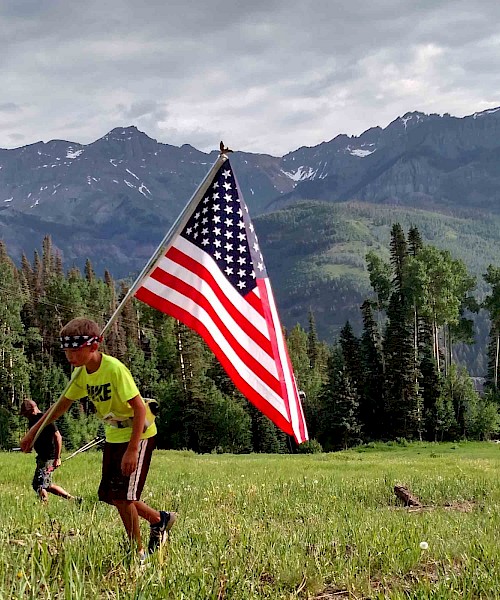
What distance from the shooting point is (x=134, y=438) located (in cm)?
543

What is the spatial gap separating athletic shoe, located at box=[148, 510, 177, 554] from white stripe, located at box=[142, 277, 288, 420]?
4.74ft

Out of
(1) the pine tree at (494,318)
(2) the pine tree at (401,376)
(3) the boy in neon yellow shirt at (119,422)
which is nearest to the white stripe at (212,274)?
(3) the boy in neon yellow shirt at (119,422)

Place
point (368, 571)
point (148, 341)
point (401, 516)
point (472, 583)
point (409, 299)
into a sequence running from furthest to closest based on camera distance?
point (148, 341)
point (409, 299)
point (401, 516)
point (368, 571)
point (472, 583)

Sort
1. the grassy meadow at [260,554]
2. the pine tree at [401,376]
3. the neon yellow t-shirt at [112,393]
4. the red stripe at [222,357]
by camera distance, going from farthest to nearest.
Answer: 1. the pine tree at [401,376]
2. the red stripe at [222,357]
3. the neon yellow t-shirt at [112,393]
4. the grassy meadow at [260,554]

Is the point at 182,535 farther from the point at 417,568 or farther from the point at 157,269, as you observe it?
the point at 157,269

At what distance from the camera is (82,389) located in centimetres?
590

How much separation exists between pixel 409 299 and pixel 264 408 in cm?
7453

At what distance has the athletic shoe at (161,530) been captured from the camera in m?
5.63

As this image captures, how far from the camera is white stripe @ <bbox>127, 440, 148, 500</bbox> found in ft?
18.4

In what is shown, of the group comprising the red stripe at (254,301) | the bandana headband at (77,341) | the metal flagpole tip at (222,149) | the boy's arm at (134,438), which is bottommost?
the boy's arm at (134,438)

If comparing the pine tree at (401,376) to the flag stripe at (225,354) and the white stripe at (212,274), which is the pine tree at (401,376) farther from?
the flag stripe at (225,354)

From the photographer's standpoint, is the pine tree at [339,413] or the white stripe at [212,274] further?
the pine tree at [339,413]

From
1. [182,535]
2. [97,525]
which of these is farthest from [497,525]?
[97,525]

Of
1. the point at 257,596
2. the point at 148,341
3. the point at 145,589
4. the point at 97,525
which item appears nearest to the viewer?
the point at 145,589
